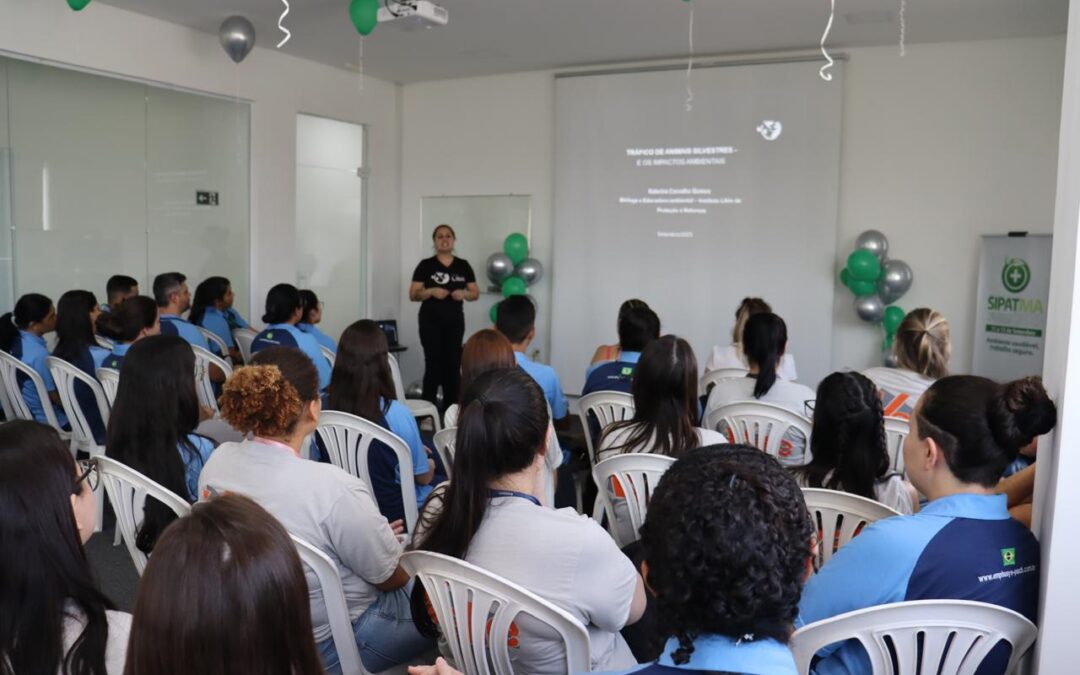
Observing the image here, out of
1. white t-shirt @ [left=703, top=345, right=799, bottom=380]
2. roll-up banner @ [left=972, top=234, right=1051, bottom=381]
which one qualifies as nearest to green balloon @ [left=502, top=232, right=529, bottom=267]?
white t-shirt @ [left=703, top=345, right=799, bottom=380]

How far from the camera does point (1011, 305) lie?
5.91m

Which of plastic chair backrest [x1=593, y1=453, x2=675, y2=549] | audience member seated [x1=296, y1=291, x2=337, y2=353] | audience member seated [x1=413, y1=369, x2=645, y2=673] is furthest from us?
audience member seated [x1=296, y1=291, x2=337, y2=353]

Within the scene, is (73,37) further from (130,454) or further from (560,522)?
(560,522)

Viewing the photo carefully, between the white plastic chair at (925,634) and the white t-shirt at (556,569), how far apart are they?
369 millimetres

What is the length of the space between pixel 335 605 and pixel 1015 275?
5555 mm

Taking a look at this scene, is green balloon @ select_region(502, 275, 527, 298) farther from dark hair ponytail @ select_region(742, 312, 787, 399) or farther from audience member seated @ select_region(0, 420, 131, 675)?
audience member seated @ select_region(0, 420, 131, 675)

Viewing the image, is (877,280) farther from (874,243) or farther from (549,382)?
(549,382)

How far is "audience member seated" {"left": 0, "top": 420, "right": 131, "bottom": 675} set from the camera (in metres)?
1.23

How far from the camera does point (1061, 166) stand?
185cm

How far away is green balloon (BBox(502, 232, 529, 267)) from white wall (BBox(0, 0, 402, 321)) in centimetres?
146

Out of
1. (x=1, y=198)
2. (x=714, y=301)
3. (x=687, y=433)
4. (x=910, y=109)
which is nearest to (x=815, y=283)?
(x=714, y=301)

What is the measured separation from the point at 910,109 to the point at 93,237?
6113mm

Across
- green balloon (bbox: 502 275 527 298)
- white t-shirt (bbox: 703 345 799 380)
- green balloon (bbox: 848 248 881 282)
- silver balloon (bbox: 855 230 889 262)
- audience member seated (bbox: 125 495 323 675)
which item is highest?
silver balloon (bbox: 855 230 889 262)

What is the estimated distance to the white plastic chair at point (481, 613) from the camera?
1580 mm
